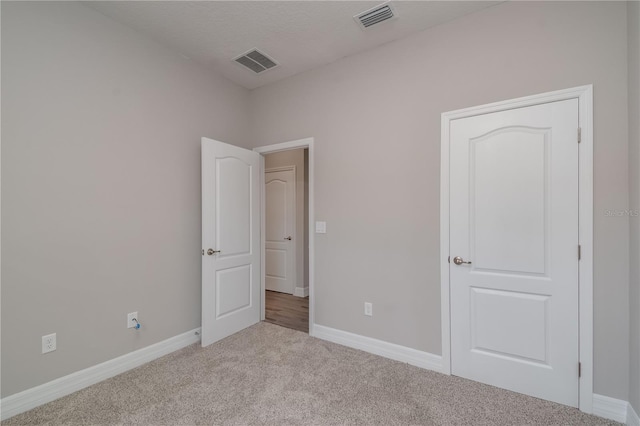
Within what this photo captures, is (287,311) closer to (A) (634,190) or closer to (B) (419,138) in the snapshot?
(B) (419,138)

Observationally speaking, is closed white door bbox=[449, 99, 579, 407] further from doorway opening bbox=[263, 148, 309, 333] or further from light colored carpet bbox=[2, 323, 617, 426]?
doorway opening bbox=[263, 148, 309, 333]

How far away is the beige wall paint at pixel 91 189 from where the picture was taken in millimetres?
1812

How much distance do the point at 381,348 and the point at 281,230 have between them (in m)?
2.73

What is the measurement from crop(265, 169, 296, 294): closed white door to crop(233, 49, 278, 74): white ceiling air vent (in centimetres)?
191

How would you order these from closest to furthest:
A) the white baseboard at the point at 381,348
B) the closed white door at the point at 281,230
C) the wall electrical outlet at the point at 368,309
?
the white baseboard at the point at 381,348 < the wall electrical outlet at the point at 368,309 < the closed white door at the point at 281,230

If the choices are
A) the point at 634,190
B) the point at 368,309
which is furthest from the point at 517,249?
the point at 368,309

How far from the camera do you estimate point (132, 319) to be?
2.38 m

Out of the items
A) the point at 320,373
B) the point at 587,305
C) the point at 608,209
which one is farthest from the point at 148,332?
the point at 608,209

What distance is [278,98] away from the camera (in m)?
3.28

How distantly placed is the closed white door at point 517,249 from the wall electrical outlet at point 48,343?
296 cm

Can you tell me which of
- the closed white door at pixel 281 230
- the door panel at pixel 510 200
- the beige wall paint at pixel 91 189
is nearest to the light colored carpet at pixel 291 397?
the beige wall paint at pixel 91 189

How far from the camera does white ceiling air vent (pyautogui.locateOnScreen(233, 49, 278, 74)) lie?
107 inches

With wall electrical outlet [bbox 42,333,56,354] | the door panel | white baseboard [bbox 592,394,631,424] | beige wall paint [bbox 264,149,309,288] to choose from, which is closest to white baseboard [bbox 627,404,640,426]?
white baseboard [bbox 592,394,631,424]

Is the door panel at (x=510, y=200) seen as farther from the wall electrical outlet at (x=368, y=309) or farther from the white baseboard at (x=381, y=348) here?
the wall electrical outlet at (x=368, y=309)
